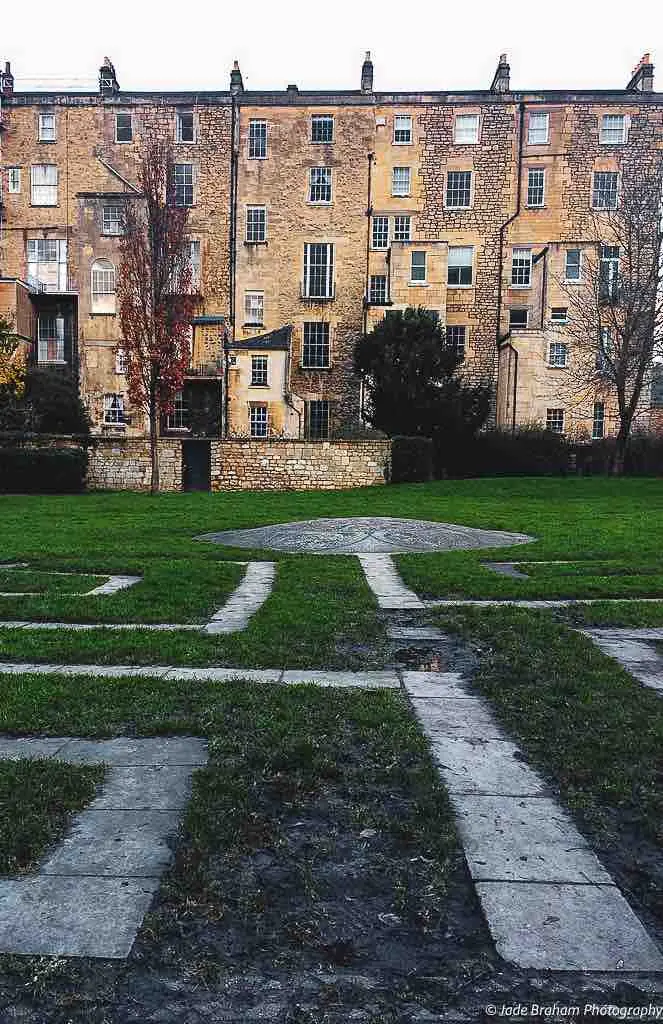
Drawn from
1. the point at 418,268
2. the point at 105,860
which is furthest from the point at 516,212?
the point at 105,860

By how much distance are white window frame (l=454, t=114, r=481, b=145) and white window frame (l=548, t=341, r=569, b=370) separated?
1216 cm

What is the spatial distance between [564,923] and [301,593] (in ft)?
20.3

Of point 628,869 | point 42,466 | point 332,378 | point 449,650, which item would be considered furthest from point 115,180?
point 628,869

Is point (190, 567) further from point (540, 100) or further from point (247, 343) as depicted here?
point (540, 100)

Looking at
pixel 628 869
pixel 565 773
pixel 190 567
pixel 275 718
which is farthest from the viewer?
pixel 190 567

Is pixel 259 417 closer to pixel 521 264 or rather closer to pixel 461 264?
pixel 461 264

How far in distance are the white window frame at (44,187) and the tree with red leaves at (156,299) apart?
54.9ft

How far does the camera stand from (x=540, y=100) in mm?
38344

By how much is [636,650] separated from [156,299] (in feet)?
74.9

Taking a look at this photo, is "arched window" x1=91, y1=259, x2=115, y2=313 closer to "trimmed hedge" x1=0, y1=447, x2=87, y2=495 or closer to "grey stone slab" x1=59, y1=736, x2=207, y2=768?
Answer: "trimmed hedge" x1=0, y1=447, x2=87, y2=495

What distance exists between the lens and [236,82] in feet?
129

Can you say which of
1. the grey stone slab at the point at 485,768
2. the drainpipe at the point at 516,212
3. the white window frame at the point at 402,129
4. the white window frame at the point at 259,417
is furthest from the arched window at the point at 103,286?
the grey stone slab at the point at 485,768

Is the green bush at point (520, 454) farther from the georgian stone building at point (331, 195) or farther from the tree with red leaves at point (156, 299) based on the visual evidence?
the tree with red leaves at point (156, 299)

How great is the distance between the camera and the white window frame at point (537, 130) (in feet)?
126
